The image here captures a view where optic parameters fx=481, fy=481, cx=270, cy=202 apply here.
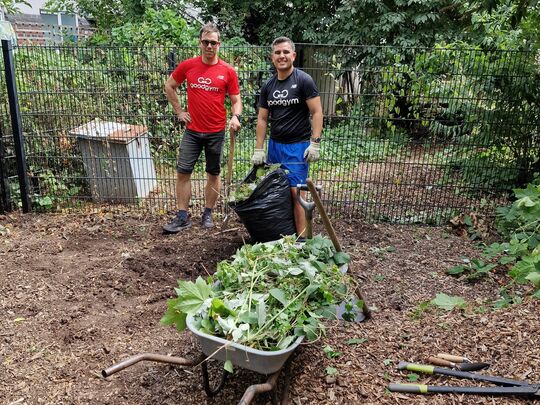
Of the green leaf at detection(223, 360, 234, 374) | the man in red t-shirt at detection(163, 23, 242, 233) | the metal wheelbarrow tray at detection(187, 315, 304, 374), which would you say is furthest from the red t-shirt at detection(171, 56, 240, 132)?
the green leaf at detection(223, 360, 234, 374)

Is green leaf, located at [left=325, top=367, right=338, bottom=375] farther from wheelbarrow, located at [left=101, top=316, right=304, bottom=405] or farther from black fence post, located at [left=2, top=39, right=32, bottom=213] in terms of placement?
black fence post, located at [left=2, top=39, right=32, bottom=213]

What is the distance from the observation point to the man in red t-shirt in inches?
186

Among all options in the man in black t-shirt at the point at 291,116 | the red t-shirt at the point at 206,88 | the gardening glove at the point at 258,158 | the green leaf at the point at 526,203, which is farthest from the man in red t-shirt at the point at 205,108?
the green leaf at the point at 526,203

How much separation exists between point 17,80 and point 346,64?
452 centimetres

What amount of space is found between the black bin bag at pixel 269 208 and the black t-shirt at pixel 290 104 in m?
0.39

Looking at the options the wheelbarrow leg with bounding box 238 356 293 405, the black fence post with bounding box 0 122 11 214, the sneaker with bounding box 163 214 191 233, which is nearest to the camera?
the wheelbarrow leg with bounding box 238 356 293 405

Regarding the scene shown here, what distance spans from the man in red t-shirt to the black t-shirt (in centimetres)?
49

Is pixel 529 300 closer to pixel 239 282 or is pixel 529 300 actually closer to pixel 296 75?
pixel 239 282

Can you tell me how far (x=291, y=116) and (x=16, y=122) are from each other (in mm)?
3263

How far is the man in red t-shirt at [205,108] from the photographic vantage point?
4.73 metres

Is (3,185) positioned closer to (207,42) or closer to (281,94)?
(207,42)

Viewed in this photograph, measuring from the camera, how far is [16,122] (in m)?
5.42

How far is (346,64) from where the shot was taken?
736cm

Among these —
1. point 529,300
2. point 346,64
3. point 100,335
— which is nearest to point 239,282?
point 100,335
